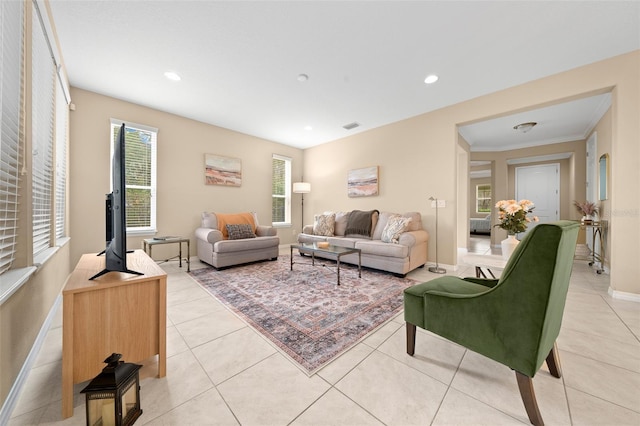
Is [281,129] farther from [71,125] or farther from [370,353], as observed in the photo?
[370,353]

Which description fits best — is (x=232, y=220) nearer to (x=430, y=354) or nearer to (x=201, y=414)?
(x=201, y=414)

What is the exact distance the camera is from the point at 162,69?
2852 mm

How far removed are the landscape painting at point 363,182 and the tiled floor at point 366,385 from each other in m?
3.35

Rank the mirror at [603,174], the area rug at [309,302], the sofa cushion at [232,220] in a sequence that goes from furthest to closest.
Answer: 1. the sofa cushion at [232,220]
2. the mirror at [603,174]
3. the area rug at [309,302]


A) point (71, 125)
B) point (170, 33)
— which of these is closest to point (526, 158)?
point (170, 33)

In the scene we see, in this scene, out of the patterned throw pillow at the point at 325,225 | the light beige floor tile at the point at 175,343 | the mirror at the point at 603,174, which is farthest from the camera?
the patterned throw pillow at the point at 325,225

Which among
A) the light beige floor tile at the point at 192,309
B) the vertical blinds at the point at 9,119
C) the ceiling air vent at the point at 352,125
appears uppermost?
the ceiling air vent at the point at 352,125

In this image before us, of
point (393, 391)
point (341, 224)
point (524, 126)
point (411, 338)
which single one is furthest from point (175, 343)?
point (524, 126)

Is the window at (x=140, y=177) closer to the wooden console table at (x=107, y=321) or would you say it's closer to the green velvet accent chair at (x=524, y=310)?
the wooden console table at (x=107, y=321)

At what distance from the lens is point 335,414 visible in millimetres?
1111

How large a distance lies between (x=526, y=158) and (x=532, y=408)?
6944 millimetres

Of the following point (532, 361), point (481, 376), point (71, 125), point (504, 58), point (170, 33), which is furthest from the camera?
point (71, 125)

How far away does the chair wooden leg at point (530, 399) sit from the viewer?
3.44 ft

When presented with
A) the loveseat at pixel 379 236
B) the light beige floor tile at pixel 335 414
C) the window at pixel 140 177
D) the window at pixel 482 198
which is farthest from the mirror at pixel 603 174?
the window at pixel 140 177
